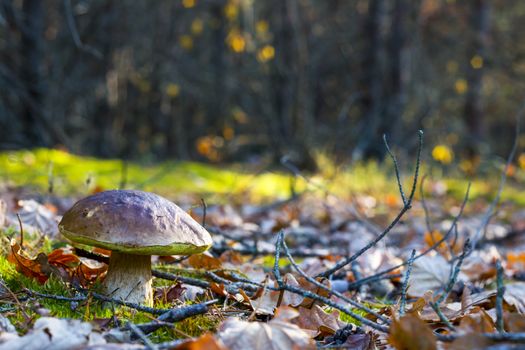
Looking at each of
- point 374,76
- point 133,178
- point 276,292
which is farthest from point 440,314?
point 374,76

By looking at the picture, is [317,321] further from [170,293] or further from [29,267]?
[29,267]

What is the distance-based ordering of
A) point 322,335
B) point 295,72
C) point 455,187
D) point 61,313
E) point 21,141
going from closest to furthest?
1. point 61,313
2. point 322,335
3. point 455,187
4. point 295,72
5. point 21,141

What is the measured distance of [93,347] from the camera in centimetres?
128

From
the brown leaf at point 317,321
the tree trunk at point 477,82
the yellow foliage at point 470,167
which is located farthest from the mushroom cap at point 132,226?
the tree trunk at point 477,82

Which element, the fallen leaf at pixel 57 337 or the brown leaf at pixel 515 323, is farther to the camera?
the brown leaf at pixel 515 323

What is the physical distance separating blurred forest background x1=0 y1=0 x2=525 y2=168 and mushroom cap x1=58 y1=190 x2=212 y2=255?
4567mm

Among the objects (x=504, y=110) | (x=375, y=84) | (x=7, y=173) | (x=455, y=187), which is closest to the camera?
(x=7, y=173)

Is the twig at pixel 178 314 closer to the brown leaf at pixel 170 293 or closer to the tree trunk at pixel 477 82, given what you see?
the brown leaf at pixel 170 293

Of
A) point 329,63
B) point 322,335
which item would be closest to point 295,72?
point 329,63

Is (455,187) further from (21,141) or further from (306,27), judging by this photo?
(21,141)

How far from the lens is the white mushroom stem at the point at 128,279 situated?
176cm

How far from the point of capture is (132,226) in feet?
5.22

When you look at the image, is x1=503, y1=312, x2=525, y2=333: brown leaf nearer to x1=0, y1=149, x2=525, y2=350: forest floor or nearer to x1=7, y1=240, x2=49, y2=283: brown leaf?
x1=0, y1=149, x2=525, y2=350: forest floor

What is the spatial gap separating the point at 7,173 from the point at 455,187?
22.2ft
